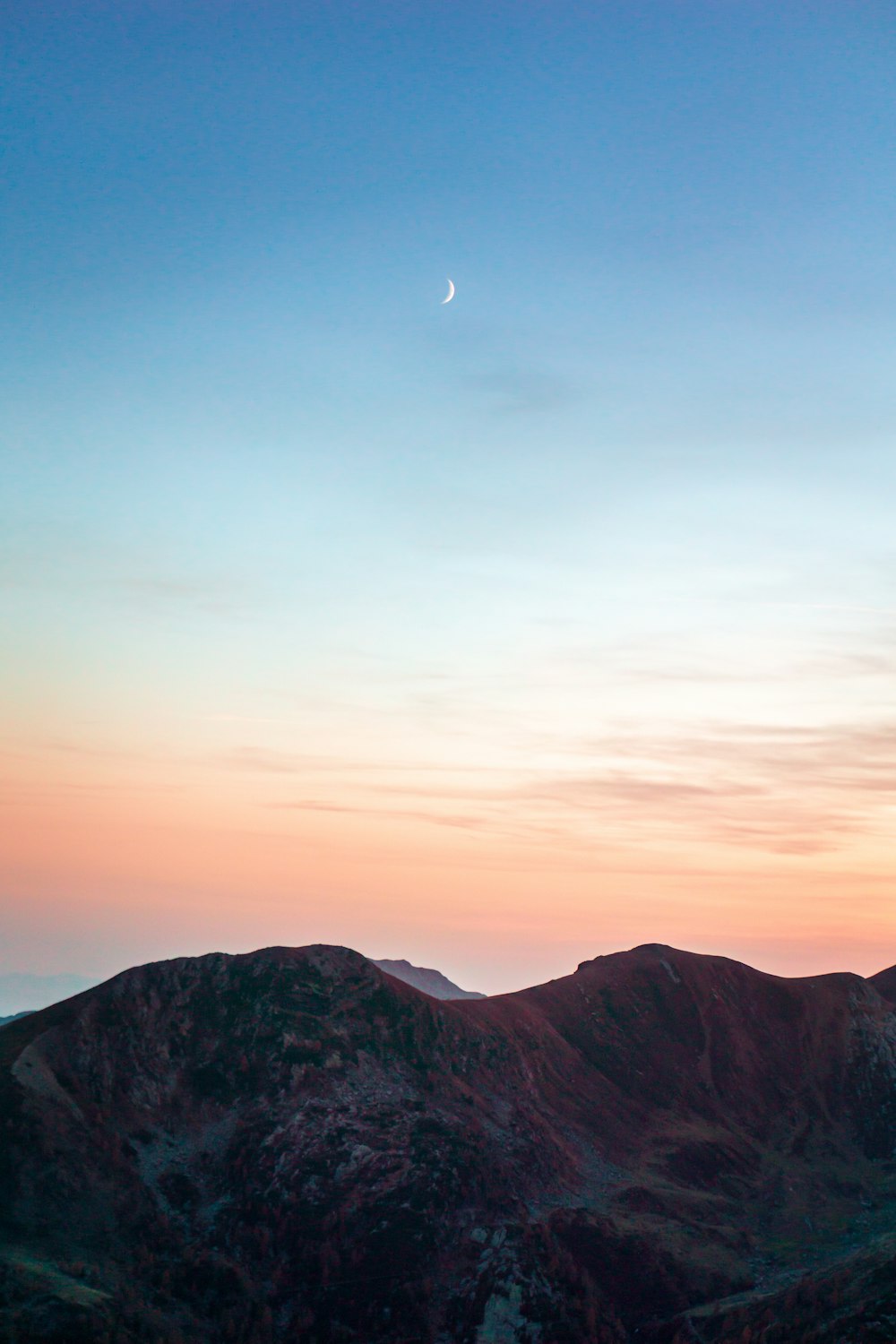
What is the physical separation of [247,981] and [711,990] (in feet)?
168

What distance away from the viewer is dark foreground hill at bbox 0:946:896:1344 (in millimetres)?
54969

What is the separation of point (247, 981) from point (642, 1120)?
36.7 m

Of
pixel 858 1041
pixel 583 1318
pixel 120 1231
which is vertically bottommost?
pixel 583 1318

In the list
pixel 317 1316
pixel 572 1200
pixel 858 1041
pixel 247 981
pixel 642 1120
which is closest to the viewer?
pixel 317 1316

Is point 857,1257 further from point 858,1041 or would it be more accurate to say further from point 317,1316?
point 858,1041

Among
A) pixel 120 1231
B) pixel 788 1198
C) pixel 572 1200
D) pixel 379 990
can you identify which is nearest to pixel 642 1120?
pixel 788 1198

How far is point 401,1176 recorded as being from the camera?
64875 millimetres

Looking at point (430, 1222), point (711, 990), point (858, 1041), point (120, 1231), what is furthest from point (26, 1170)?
point (858, 1041)

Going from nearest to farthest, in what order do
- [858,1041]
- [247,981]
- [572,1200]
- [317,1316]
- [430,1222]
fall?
[317,1316] < [430,1222] < [572,1200] < [247,981] < [858,1041]

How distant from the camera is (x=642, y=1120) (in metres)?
A: 85.9

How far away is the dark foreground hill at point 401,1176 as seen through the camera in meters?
55.0

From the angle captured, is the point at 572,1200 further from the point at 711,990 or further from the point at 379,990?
the point at 711,990

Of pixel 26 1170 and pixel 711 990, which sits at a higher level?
pixel 711 990

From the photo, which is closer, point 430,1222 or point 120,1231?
point 120,1231
